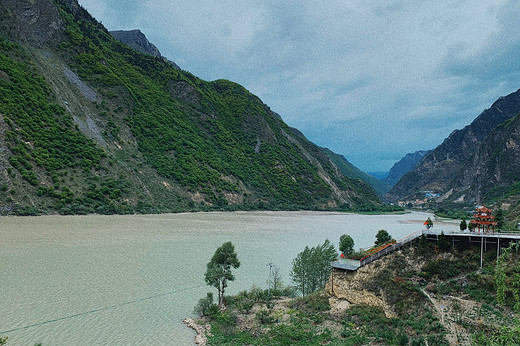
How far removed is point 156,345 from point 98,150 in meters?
67.9

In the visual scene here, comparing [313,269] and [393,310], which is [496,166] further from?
[393,310]

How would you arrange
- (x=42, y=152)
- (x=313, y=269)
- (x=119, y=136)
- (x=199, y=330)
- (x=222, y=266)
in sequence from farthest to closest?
(x=119, y=136)
(x=42, y=152)
(x=313, y=269)
(x=222, y=266)
(x=199, y=330)

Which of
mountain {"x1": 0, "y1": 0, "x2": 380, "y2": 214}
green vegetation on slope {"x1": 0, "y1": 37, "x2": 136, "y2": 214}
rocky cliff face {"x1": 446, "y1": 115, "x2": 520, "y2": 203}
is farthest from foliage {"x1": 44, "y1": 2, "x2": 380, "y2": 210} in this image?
rocky cliff face {"x1": 446, "y1": 115, "x2": 520, "y2": 203}

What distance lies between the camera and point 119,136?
9181 centimetres

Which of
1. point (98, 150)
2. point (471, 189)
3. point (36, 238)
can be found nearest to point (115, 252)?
point (36, 238)

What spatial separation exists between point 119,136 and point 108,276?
70.0m

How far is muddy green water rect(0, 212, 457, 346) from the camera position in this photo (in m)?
20.5

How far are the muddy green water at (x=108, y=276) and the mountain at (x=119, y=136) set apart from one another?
14619mm

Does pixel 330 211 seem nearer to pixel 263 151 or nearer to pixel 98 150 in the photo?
pixel 263 151

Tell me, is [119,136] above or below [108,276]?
above

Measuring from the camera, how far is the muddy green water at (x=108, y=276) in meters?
20.5

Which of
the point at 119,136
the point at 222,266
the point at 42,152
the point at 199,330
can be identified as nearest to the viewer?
the point at 199,330

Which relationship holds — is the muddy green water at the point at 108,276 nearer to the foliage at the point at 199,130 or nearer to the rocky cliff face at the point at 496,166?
the foliage at the point at 199,130

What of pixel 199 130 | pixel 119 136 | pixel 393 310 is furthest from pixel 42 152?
pixel 199 130
